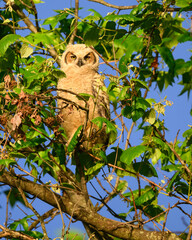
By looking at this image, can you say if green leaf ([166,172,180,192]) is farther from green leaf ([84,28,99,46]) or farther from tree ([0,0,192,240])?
green leaf ([84,28,99,46])

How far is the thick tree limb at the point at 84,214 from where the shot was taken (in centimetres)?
290

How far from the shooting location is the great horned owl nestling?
3.56 metres

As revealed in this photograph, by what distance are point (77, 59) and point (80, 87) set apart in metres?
0.41

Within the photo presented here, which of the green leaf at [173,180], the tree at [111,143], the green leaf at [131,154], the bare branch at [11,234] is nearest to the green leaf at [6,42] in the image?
the tree at [111,143]

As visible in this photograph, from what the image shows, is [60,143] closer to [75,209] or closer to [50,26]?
[75,209]

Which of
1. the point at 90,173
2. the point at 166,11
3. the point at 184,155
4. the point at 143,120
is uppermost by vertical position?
the point at 166,11

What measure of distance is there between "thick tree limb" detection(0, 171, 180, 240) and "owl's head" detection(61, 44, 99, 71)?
54.2 inches

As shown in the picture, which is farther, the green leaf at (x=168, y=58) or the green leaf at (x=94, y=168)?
the green leaf at (x=94, y=168)

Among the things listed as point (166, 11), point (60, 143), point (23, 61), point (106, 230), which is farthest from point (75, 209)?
point (166, 11)

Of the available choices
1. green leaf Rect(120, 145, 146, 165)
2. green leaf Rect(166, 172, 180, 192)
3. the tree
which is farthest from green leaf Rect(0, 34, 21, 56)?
green leaf Rect(166, 172, 180, 192)

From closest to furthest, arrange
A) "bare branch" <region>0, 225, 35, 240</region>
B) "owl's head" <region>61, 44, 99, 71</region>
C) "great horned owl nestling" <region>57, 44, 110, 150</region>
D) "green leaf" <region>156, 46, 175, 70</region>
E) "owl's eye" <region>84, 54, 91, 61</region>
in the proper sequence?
"green leaf" <region>156, 46, 175, 70</region>, "bare branch" <region>0, 225, 35, 240</region>, "great horned owl nestling" <region>57, 44, 110, 150</region>, "owl's head" <region>61, 44, 99, 71</region>, "owl's eye" <region>84, 54, 91, 61</region>

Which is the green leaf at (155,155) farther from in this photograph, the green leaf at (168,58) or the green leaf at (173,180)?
the green leaf at (168,58)

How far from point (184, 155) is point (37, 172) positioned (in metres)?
1.46

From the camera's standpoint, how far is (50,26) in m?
4.02
